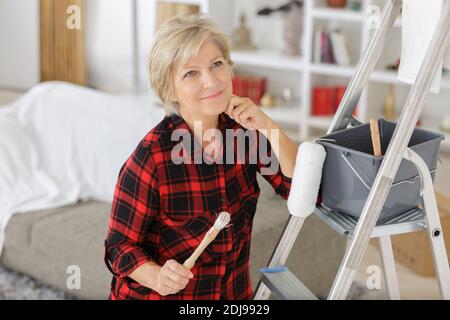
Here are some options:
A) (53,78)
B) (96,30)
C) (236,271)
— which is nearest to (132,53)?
(96,30)

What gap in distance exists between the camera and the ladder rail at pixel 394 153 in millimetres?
1526

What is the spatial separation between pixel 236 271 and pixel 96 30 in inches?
147

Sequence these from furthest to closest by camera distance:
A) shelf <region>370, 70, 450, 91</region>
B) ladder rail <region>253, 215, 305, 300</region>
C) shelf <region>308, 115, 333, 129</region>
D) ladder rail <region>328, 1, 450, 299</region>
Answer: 1. shelf <region>308, 115, 333, 129</region>
2. shelf <region>370, 70, 450, 91</region>
3. ladder rail <region>253, 215, 305, 300</region>
4. ladder rail <region>328, 1, 450, 299</region>

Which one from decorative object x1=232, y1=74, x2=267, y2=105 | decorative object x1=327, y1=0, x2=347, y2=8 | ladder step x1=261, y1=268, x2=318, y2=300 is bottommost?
decorative object x1=232, y1=74, x2=267, y2=105

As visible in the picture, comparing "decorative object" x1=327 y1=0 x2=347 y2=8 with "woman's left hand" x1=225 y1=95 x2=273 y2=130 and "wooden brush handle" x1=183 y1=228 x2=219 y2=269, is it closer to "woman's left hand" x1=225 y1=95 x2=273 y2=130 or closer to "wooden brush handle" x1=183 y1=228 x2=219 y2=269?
"woman's left hand" x1=225 y1=95 x2=273 y2=130

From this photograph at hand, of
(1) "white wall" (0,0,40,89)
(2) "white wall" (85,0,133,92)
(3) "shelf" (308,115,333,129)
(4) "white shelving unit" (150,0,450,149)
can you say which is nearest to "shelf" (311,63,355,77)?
(4) "white shelving unit" (150,0,450,149)

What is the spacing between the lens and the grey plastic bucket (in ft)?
5.43

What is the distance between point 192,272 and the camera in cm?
175

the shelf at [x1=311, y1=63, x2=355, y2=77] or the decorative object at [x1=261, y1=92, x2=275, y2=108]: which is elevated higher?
the shelf at [x1=311, y1=63, x2=355, y2=77]

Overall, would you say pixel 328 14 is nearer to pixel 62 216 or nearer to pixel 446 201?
pixel 446 201

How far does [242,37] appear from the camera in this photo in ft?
15.9

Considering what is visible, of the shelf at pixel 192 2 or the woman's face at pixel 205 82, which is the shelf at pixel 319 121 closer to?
the shelf at pixel 192 2

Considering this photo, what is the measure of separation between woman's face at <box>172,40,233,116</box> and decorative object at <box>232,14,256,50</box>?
3194mm

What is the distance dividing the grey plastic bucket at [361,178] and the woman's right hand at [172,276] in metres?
0.34
